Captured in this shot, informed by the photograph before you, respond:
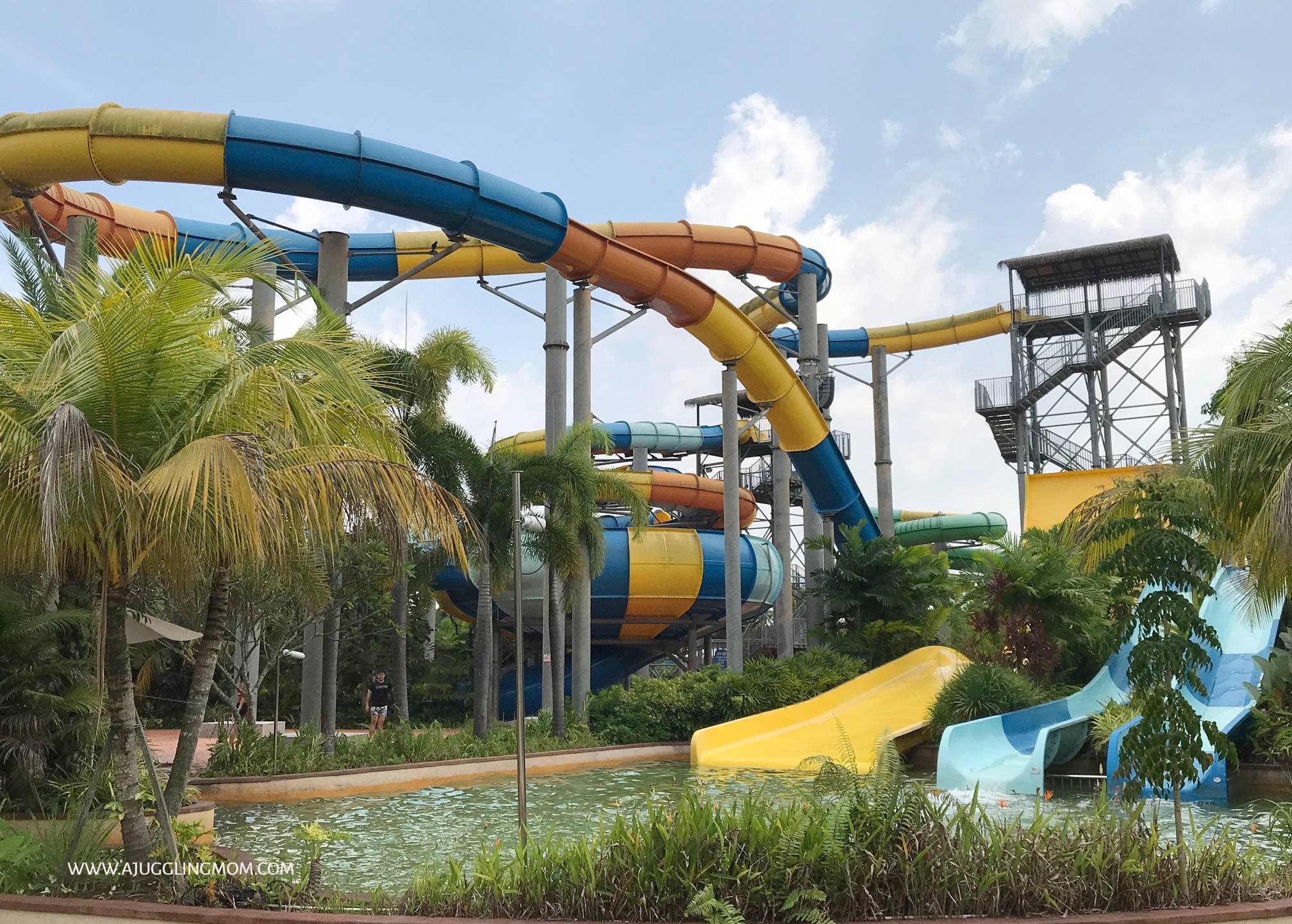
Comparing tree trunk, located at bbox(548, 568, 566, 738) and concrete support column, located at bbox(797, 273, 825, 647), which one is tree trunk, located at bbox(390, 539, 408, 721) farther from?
concrete support column, located at bbox(797, 273, 825, 647)

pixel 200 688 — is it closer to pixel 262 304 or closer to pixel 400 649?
pixel 400 649

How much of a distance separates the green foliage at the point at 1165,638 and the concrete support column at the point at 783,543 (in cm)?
1510

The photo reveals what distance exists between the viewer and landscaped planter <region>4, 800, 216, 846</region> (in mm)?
8086

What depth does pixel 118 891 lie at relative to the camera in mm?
7203

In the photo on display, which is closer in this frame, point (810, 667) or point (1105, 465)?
point (810, 667)

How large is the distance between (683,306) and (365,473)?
14.9 meters

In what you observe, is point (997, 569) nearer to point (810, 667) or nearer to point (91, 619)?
point (810, 667)

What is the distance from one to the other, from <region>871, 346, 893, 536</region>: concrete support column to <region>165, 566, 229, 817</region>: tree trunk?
21.0 meters

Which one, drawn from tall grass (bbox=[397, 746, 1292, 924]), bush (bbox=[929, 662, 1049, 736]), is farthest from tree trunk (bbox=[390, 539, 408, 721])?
tall grass (bbox=[397, 746, 1292, 924])

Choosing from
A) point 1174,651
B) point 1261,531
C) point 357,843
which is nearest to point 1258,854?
point 1174,651

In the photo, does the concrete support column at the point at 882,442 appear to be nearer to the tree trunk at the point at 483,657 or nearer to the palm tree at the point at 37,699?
the tree trunk at the point at 483,657

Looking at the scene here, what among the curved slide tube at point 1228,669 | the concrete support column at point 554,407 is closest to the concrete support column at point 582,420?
the concrete support column at point 554,407

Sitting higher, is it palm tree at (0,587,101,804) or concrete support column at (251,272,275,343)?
concrete support column at (251,272,275,343)

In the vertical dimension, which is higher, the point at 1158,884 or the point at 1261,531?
the point at 1261,531
